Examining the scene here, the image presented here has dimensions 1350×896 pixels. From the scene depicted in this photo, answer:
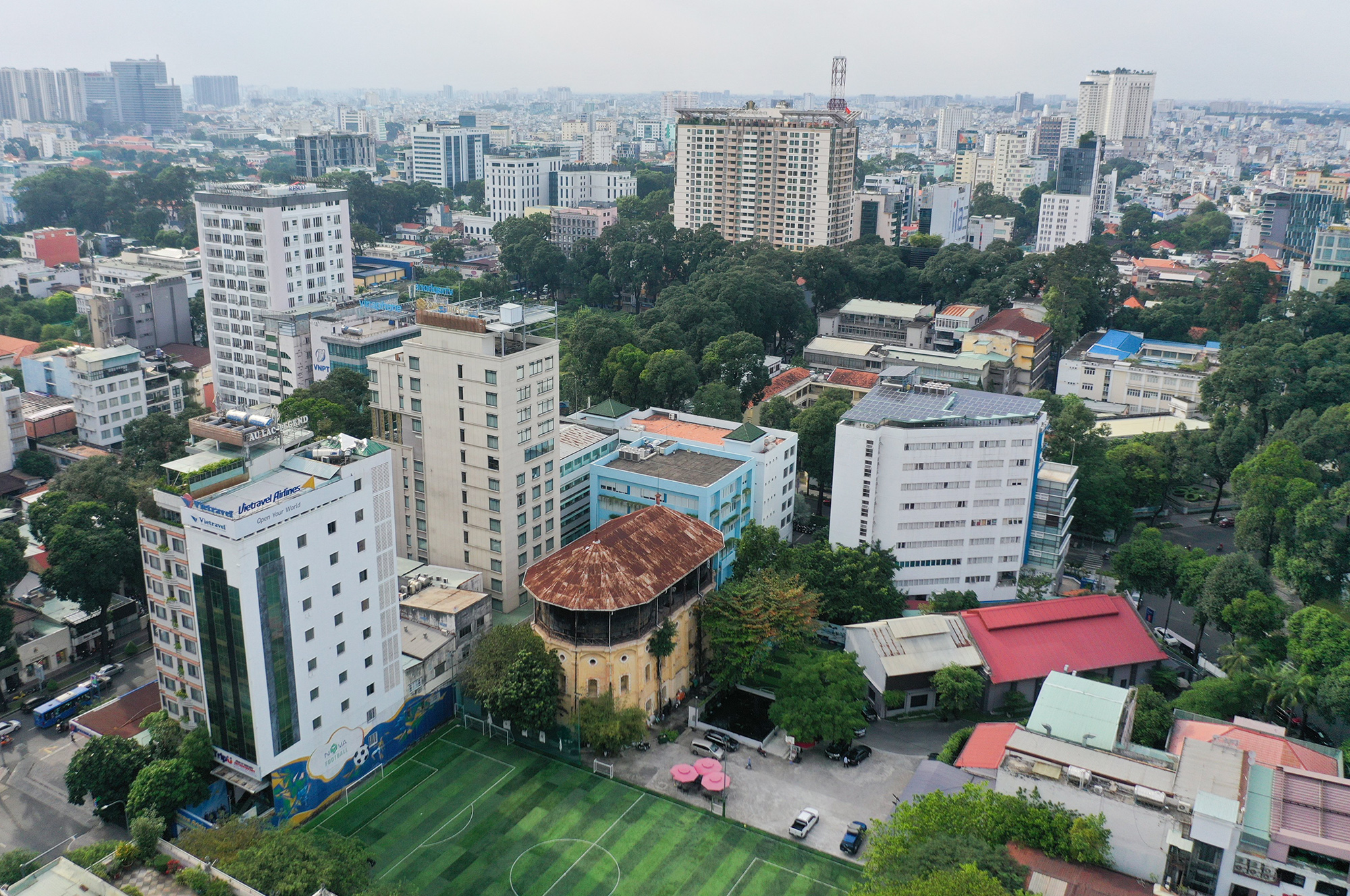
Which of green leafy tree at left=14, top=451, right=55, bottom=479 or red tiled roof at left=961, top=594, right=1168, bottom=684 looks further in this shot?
green leafy tree at left=14, top=451, right=55, bottom=479

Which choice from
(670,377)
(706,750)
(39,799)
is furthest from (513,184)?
(39,799)

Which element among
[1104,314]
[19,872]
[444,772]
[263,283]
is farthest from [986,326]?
[19,872]

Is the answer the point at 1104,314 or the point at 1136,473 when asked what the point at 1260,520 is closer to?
the point at 1136,473

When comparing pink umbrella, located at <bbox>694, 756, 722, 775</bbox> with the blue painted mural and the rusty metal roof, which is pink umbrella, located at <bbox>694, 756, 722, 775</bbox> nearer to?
the rusty metal roof

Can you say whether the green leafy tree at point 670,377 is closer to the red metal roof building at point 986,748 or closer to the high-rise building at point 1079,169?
the red metal roof building at point 986,748

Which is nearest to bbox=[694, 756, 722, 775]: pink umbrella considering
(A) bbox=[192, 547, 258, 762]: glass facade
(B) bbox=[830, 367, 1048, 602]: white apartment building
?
(A) bbox=[192, 547, 258, 762]: glass facade

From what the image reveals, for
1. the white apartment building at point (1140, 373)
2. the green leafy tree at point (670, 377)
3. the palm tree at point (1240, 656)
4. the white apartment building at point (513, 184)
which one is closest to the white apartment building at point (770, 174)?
the white apartment building at point (513, 184)

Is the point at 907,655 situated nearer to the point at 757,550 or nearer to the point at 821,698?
the point at 821,698
